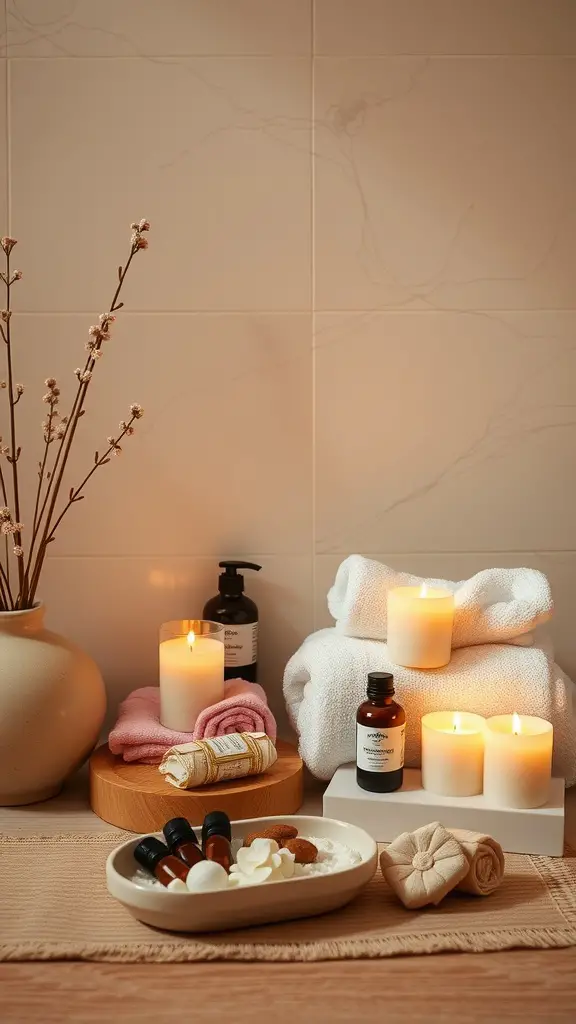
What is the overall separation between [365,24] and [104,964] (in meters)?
1.20

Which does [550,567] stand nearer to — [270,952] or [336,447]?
[336,447]

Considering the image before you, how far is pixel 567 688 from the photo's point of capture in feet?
4.30

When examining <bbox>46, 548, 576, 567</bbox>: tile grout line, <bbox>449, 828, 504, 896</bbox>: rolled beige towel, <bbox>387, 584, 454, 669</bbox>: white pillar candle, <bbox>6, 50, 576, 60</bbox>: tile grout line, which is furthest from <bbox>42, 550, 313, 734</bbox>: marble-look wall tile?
<bbox>6, 50, 576, 60</bbox>: tile grout line

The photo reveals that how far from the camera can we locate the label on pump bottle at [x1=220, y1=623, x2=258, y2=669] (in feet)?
4.58

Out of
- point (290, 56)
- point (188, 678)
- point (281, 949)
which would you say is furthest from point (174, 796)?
point (290, 56)

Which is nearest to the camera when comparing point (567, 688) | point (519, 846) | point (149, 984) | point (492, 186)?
point (149, 984)

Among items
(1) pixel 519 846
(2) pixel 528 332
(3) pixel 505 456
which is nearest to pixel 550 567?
(3) pixel 505 456

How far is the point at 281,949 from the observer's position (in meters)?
0.91

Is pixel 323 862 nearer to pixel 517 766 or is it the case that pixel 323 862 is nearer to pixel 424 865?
pixel 424 865

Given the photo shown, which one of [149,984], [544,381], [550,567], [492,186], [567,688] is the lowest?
[149,984]

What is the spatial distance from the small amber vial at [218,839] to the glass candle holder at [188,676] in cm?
24

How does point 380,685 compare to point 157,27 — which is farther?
point 157,27

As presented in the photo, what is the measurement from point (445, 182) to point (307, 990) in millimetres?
1042

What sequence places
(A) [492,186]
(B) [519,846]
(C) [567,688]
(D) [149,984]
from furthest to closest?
1. (A) [492,186]
2. (C) [567,688]
3. (B) [519,846]
4. (D) [149,984]
